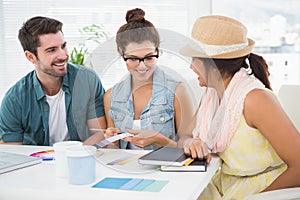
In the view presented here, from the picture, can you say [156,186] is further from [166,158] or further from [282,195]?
[282,195]

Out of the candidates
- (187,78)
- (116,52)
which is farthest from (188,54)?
(116,52)

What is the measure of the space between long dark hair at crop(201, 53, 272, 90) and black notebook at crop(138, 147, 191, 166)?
1.04ft

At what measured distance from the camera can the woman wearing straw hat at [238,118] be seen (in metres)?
1.52

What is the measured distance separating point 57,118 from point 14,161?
2.08 feet

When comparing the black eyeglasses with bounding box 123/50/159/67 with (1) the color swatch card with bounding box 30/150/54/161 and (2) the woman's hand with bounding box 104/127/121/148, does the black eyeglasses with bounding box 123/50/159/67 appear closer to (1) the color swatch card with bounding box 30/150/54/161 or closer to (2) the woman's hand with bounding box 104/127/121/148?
(2) the woman's hand with bounding box 104/127/121/148

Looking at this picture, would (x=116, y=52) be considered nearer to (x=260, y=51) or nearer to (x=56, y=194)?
(x=56, y=194)

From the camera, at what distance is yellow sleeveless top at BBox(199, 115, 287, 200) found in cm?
160

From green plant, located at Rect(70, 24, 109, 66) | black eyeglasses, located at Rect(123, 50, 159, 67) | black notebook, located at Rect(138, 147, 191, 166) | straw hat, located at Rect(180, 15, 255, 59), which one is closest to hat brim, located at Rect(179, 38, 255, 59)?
straw hat, located at Rect(180, 15, 255, 59)

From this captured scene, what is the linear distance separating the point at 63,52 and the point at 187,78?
2.72 ft

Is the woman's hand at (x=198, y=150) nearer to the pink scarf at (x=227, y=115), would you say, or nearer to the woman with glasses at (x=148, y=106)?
the pink scarf at (x=227, y=115)

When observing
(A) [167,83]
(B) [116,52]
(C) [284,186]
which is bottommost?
(C) [284,186]

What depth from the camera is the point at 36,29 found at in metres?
2.30

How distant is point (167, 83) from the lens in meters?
1.82

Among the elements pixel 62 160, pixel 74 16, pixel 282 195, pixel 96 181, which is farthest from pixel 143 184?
pixel 74 16
